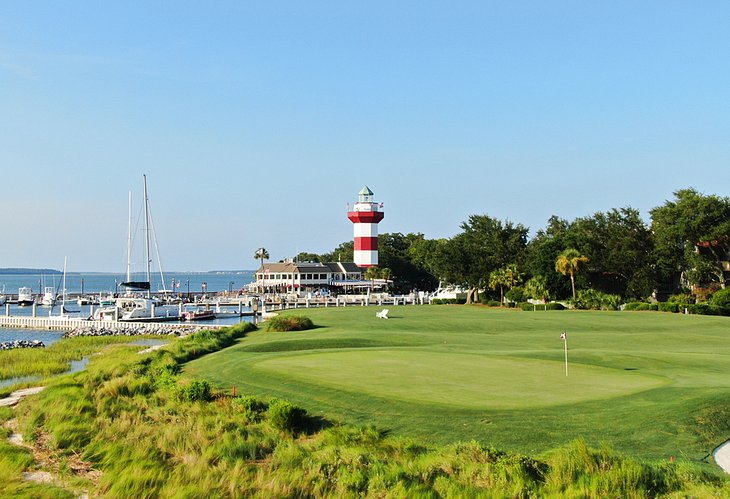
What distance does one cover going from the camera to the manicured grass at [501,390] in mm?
14961

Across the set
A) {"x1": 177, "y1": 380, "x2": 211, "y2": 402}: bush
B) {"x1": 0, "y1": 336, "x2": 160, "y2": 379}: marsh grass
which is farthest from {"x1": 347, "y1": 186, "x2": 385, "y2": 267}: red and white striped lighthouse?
{"x1": 177, "y1": 380, "x2": 211, "y2": 402}: bush

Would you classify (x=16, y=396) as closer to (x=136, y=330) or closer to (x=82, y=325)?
(x=136, y=330)

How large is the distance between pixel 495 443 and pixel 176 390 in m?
10.4

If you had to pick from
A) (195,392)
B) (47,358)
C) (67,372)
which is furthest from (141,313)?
(195,392)

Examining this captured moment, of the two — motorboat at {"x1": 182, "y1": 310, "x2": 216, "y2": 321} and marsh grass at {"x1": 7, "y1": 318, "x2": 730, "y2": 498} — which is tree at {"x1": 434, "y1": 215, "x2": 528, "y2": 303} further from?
marsh grass at {"x1": 7, "y1": 318, "x2": 730, "y2": 498}

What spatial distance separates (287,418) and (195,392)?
4.56 metres

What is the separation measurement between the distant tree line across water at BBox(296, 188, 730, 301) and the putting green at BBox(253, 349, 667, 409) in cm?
4573

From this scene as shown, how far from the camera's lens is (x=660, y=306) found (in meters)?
60.0

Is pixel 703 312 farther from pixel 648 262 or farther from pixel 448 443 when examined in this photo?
pixel 448 443

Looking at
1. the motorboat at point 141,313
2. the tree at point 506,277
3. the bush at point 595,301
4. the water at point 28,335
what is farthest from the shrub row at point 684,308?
the water at point 28,335

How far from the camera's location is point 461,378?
20.5 meters

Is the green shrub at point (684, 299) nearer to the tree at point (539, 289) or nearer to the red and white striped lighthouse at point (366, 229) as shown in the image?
the tree at point (539, 289)

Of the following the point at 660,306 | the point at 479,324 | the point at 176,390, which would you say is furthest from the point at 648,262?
the point at 176,390

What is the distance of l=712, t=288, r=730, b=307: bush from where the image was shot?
56.2 m
